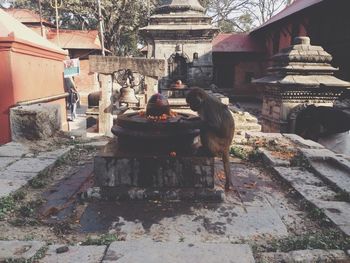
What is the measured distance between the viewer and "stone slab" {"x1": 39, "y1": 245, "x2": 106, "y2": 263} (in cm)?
283

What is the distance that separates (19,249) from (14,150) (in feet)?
11.1

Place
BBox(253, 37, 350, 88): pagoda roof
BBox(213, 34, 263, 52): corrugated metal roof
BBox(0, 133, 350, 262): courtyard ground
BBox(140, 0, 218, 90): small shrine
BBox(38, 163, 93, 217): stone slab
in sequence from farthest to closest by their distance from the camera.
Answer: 1. BBox(213, 34, 263, 52): corrugated metal roof
2. BBox(140, 0, 218, 90): small shrine
3. BBox(253, 37, 350, 88): pagoda roof
4. BBox(38, 163, 93, 217): stone slab
5. BBox(0, 133, 350, 262): courtyard ground

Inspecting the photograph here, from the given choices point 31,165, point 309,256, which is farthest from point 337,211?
point 31,165

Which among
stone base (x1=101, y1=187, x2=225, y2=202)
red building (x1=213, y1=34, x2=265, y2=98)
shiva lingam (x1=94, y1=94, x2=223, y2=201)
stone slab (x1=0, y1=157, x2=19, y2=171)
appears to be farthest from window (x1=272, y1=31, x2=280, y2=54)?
stone slab (x1=0, y1=157, x2=19, y2=171)

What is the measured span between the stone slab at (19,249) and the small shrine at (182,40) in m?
14.3

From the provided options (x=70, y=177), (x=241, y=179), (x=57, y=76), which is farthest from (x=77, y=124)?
(x=241, y=179)

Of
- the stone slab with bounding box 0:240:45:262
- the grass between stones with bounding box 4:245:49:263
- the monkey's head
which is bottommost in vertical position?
the grass between stones with bounding box 4:245:49:263

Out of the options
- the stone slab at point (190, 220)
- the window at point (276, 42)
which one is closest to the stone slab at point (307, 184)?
the stone slab at point (190, 220)

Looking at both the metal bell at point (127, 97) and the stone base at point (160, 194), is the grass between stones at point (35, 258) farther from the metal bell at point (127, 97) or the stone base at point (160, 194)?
the metal bell at point (127, 97)

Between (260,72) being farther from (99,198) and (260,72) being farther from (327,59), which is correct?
(99,198)

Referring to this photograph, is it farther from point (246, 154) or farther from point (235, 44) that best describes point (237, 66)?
point (246, 154)

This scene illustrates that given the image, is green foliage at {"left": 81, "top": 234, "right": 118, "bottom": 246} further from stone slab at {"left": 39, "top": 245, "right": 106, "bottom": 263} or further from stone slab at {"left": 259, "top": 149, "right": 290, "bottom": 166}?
stone slab at {"left": 259, "top": 149, "right": 290, "bottom": 166}

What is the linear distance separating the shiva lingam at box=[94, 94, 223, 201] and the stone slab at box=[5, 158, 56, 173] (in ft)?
4.63

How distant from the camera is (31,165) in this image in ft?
17.3
